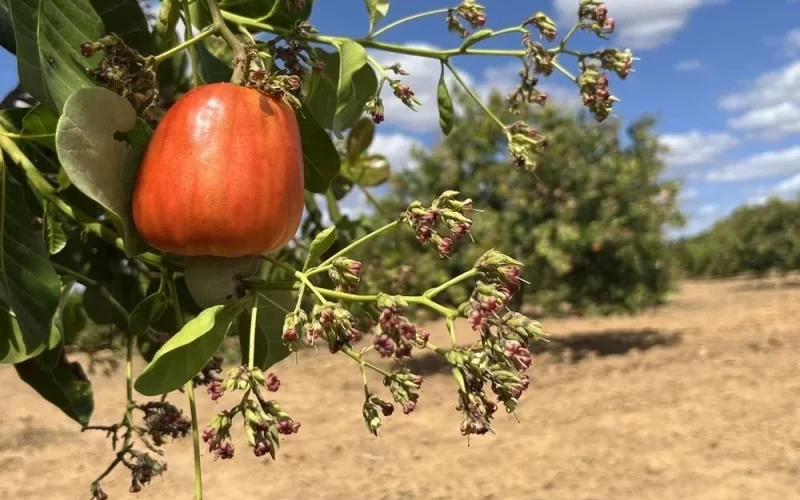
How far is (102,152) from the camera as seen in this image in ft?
1.92

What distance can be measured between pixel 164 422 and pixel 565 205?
5721 millimetres

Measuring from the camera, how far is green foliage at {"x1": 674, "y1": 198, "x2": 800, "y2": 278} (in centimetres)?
1384

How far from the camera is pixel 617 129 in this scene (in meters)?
6.83

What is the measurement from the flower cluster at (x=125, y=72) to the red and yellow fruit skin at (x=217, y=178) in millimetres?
64

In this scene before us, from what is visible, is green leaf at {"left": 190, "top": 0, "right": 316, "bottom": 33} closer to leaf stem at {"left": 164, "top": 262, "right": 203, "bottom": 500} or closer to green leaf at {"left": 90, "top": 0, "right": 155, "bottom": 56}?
green leaf at {"left": 90, "top": 0, "right": 155, "bottom": 56}

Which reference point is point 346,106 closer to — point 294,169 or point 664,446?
point 294,169

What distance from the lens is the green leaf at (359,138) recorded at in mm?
1749

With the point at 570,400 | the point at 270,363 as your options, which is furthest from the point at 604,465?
the point at 270,363

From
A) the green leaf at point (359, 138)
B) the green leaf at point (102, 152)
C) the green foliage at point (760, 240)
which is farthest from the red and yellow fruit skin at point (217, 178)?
the green foliage at point (760, 240)

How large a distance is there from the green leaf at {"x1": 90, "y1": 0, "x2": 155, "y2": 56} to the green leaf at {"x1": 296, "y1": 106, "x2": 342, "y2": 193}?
0.17 metres

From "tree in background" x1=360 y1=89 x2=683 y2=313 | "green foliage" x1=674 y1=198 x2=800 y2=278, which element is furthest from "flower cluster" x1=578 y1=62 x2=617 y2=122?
"green foliage" x1=674 y1=198 x2=800 y2=278

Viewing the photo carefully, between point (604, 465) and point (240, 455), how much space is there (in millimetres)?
1733

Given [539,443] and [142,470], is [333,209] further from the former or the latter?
[539,443]

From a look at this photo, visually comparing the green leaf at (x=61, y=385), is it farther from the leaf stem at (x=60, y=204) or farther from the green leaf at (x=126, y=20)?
the green leaf at (x=126, y=20)
